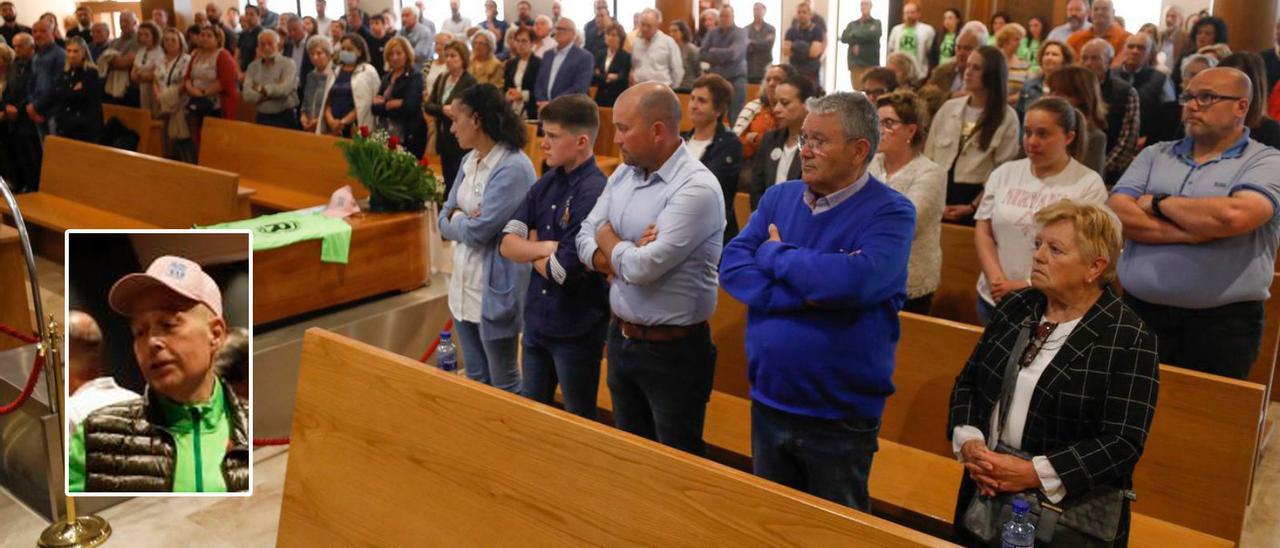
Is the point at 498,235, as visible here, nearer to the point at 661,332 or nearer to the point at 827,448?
the point at 661,332

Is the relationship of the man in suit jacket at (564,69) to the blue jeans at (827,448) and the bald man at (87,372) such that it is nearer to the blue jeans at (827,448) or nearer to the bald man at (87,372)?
the blue jeans at (827,448)

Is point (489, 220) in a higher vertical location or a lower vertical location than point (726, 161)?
lower

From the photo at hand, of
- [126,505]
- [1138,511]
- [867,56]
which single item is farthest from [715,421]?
[867,56]

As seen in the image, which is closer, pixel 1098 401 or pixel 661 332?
pixel 1098 401

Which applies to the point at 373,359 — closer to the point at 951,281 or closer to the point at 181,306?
the point at 181,306

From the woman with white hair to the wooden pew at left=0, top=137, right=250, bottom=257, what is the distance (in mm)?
2289

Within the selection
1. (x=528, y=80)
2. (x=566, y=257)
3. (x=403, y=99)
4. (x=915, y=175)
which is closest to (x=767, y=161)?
(x=915, y=175)

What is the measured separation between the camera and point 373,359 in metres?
2.30

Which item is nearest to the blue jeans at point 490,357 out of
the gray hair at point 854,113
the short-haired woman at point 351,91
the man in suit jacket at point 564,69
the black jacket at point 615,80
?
the gray hair at point 854,113

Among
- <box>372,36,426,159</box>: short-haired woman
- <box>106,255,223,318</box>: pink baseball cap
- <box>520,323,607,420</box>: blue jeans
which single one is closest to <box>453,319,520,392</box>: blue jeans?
<box>520,323,607,420</box>: blue jeans

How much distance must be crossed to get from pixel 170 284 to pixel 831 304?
1.39m

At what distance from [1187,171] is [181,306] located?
8.95ft

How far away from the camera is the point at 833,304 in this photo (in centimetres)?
238

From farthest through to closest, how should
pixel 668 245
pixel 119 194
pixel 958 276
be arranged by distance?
pixel 119 194 → pixel 958 276 → pixel 668 245
